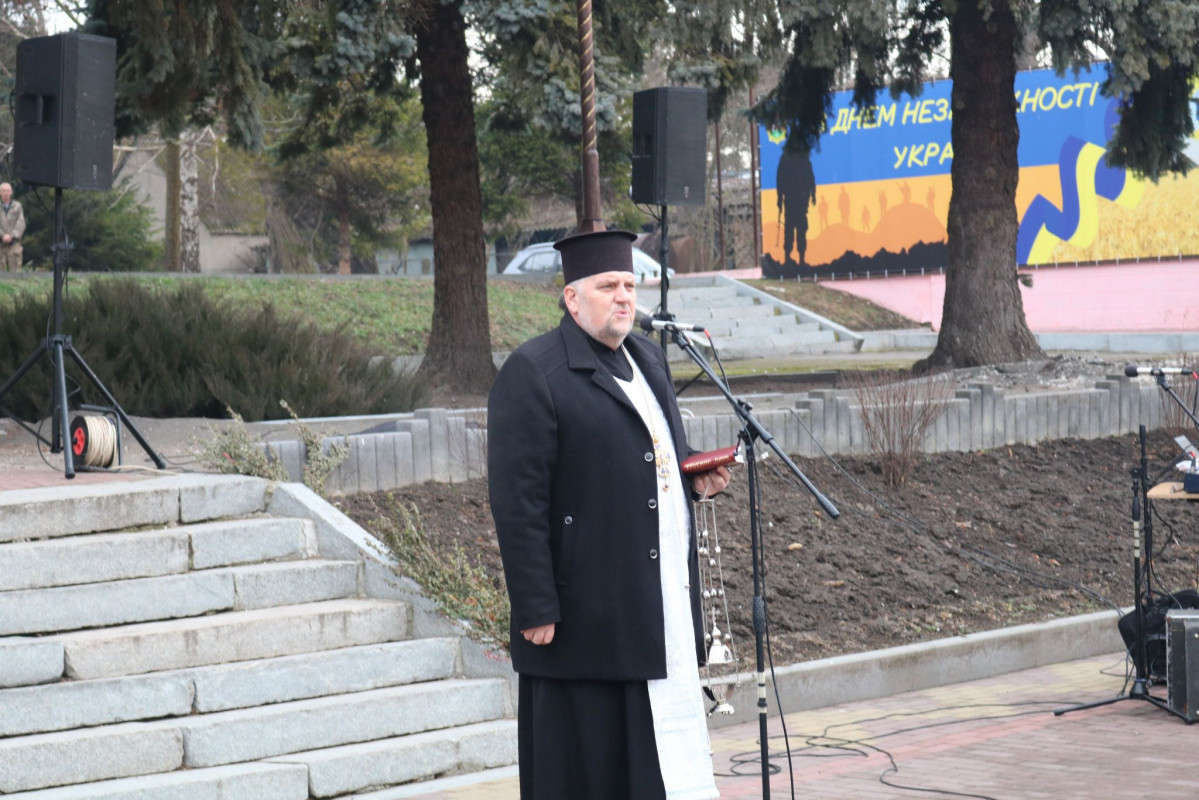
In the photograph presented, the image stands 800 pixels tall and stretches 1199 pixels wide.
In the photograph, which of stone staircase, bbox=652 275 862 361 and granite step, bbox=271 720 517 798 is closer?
granite step, bbox=271 720 517 798

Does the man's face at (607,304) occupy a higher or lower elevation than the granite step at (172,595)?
higher

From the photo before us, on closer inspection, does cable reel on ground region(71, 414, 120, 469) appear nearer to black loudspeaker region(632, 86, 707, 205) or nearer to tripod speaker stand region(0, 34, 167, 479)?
tripod speaker stand region(0, 34, 167, 479)

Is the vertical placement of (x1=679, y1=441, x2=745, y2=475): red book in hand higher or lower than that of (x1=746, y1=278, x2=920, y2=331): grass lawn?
lower

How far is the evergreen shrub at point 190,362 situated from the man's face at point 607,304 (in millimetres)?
6722

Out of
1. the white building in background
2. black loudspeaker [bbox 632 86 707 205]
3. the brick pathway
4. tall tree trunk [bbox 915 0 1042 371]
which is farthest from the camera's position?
the white building in background

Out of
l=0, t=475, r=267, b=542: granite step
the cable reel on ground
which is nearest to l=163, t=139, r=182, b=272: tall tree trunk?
the cable reel on ground

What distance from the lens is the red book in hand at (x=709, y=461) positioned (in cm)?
422

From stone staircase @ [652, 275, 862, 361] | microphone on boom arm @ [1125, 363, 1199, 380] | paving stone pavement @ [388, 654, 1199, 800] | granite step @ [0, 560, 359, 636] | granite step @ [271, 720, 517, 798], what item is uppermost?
stone staircase @ [652, 275, 862, 361]

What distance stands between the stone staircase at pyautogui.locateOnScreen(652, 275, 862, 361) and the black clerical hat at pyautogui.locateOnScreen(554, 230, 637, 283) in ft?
66.9

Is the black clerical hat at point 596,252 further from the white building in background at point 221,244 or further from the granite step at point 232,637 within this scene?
the white building in background at point 221,244

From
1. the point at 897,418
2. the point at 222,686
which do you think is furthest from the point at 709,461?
the point at 897,418

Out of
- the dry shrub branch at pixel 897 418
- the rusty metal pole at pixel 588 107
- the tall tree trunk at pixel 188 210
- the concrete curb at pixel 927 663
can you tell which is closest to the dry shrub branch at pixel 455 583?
the concrete curb at pixel 927 663

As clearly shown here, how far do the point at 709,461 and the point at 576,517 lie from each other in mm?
427

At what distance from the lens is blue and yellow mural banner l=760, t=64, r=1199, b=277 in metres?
28.9
